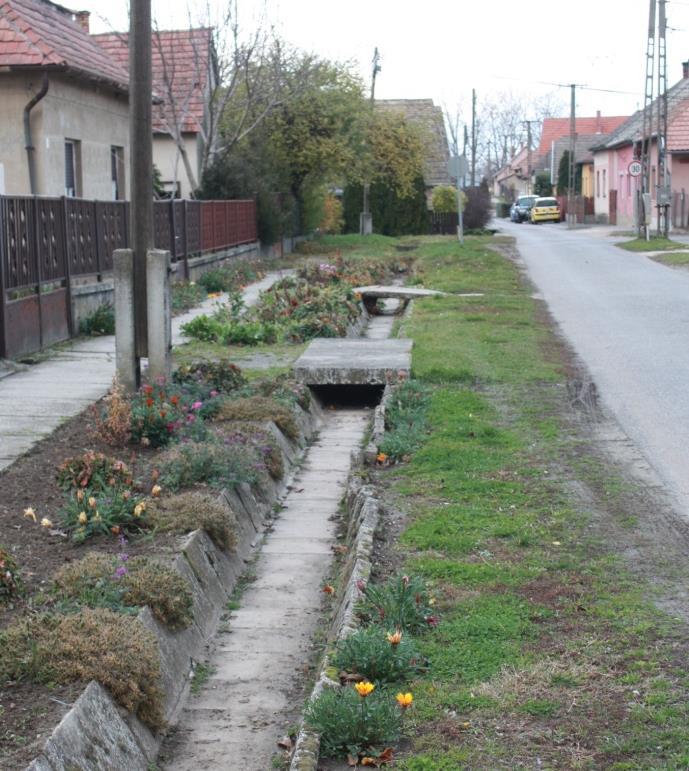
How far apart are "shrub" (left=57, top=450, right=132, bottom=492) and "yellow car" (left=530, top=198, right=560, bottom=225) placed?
6648cm

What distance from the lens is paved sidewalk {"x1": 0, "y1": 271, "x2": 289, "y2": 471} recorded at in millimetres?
9000

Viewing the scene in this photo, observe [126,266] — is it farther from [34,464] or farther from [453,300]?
[453,300]

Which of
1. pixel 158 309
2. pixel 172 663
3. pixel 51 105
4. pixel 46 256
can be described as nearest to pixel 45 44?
pixel 51 105

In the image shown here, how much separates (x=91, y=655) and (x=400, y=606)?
4.70ft

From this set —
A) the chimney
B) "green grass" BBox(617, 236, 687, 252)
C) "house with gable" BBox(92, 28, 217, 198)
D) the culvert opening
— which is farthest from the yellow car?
the culvert opening

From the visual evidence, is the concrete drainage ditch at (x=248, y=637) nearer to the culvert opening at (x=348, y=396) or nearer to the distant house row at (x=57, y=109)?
the culvert opening at (x=348, y=396)

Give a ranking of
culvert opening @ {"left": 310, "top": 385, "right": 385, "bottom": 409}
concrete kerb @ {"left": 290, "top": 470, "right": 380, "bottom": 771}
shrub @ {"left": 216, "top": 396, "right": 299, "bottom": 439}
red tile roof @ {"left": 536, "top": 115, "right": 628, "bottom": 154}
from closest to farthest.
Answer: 1. concrete kerb @ {"left": 290, "top": 470, "right": 380, "bottom": 771}
2. shrub @ {"left": 216, "top": 396, "right": 299, "bottom": 439}
3. culvert opening @ {"left": 310, "top": 385, "right": 385, "bottom": 409}
4. red tile roof @ {"left": 536, "top": 115, "right": 628, "bottom": 154}

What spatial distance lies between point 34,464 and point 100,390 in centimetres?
302

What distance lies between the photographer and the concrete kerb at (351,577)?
164 inches

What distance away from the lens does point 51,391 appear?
36.0ft

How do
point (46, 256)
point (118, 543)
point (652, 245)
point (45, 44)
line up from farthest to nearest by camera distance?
point (652, 245) → point (45, 44) → point (46, 256) → point (118, 543)

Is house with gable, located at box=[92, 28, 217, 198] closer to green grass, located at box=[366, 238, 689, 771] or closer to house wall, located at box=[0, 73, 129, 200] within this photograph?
house wall, located at box=[0, 73, 129, 200]

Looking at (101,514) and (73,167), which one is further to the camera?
(73,167)

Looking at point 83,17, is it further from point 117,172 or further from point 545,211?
point 545,211
